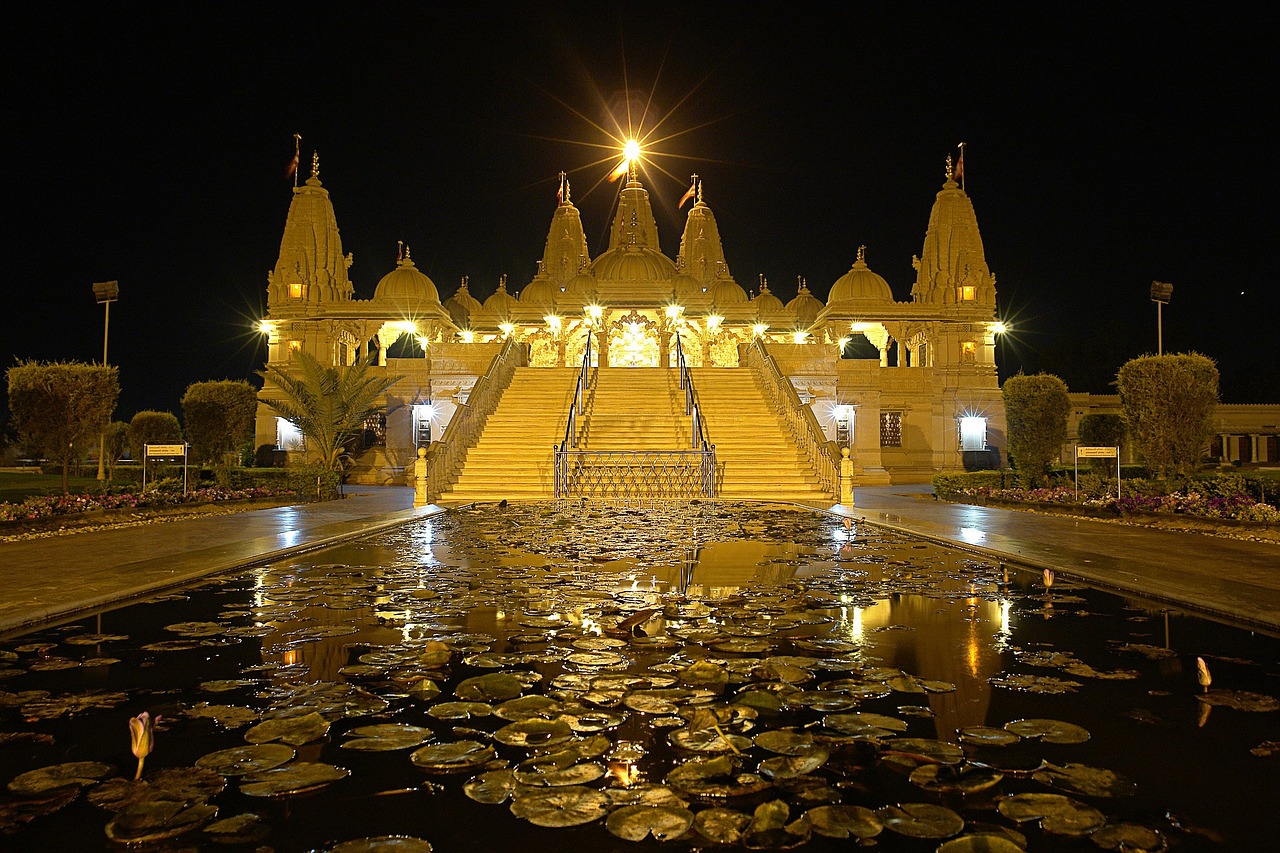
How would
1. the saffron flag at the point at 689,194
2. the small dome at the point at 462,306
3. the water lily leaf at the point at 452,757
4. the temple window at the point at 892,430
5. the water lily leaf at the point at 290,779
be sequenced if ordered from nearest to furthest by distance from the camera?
the water lily leaf at the point at 290,779 < the water lily leaf at the point at 452,757 < the temple window at the point at 892,430 < the small dome at the point at 462,306 < the saffron flag at the point at 689,194

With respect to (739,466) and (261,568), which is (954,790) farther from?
(739,466)

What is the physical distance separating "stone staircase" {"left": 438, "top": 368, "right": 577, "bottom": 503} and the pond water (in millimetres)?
12547

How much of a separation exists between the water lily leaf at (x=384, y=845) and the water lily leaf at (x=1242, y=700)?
4259 mm

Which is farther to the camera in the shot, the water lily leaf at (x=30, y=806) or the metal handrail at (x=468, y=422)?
the metal handrail at (x=468, y=422)

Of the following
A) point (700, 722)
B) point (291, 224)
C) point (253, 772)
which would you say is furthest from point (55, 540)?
point (291, 224)

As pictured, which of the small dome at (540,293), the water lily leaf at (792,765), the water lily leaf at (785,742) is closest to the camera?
the water lily leaf at (792,765)

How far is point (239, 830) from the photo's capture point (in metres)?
3.08

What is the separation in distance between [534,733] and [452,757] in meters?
0.44

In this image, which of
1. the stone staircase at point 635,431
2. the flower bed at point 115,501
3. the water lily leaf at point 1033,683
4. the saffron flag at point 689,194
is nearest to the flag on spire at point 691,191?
the saffron flag at point 689,194

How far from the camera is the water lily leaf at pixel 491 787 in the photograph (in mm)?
3363

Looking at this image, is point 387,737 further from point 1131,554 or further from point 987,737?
point 1131,554

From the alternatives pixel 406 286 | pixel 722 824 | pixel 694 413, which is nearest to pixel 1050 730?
pixel 722 824

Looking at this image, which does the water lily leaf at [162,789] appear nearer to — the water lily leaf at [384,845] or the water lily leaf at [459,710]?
the water lily leaf at [384,845]

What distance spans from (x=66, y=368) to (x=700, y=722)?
16.3 m
